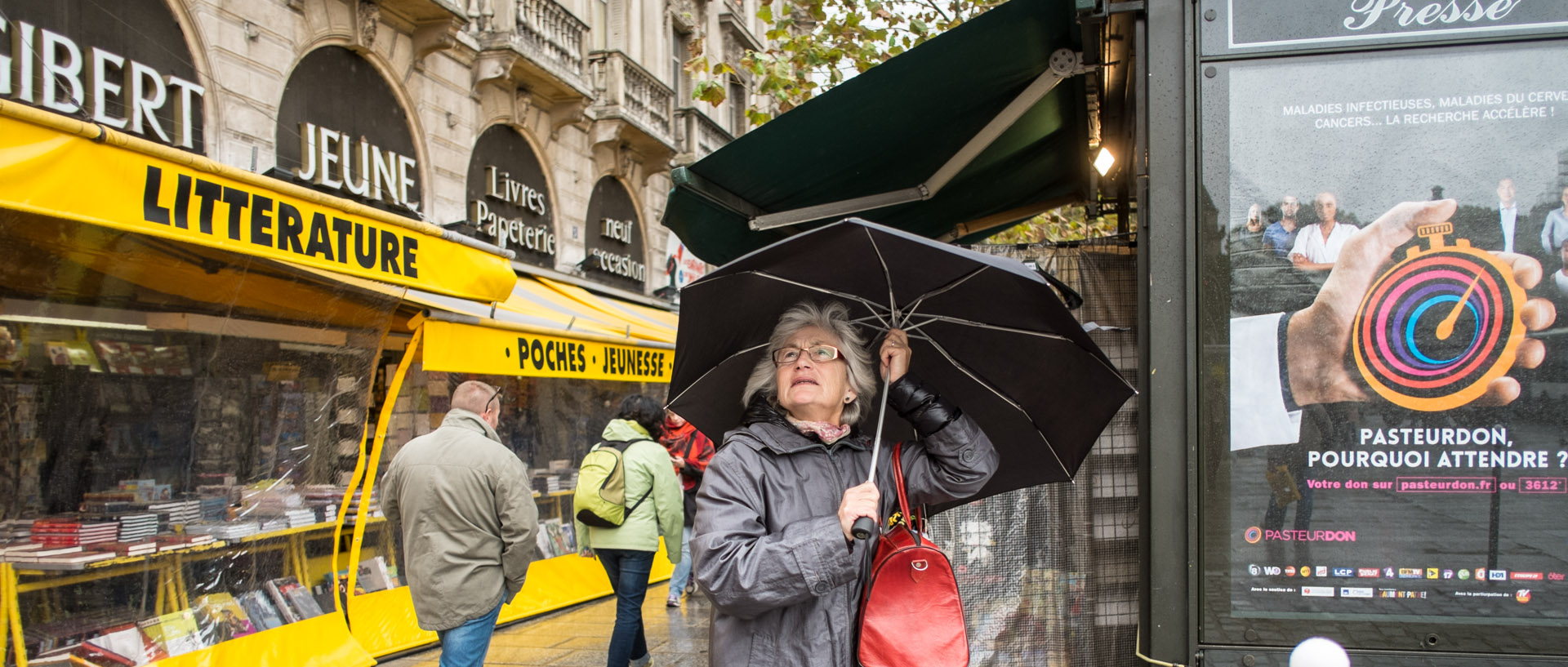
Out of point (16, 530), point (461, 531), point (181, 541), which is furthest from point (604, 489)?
point (16, 530)

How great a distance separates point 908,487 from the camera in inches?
109

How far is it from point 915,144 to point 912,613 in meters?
2.22

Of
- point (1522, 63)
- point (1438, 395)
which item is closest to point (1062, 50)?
point (1522, 63)

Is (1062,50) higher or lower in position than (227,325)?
higher

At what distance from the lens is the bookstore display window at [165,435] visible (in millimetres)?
5059

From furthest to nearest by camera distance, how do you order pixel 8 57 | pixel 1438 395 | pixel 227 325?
1. pixel 8 57
2. pixel 227 325
3. pixel 1438 395

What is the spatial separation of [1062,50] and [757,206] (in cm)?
156

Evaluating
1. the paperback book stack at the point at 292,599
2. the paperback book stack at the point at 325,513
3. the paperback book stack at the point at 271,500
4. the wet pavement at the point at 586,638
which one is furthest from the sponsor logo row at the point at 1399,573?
the paperback book stack at the point at 325,513

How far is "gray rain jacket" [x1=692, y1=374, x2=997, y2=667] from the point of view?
7.49 ft

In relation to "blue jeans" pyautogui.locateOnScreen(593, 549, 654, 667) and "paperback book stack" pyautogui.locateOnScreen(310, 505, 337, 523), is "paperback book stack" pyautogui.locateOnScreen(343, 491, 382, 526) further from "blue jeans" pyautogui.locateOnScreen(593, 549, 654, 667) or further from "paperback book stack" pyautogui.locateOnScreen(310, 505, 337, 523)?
"blue jeans" pyautogui.locateOnScreen(593, 549, 654, 667)

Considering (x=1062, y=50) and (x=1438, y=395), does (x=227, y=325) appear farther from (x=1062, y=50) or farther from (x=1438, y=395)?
(x=1438, y=395)

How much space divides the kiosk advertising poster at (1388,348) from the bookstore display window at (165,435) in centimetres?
483

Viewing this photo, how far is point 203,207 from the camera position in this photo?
4562 mm

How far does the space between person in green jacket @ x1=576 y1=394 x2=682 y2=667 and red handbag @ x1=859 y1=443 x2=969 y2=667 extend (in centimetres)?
412
